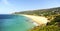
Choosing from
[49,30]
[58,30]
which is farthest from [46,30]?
[58,30]

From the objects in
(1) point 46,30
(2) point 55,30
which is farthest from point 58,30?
(1) point 46,30

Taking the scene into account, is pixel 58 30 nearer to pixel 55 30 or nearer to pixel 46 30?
pixel 55 30

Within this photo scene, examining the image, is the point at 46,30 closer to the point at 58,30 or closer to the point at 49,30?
the point at 49,30

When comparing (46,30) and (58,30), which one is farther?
(46,30)
